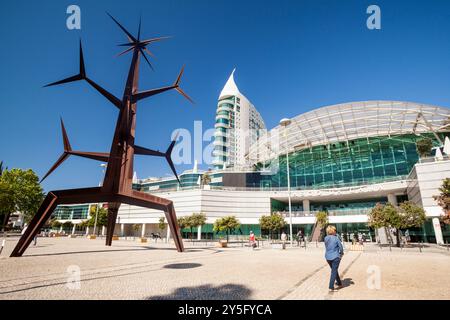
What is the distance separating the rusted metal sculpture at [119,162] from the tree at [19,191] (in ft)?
109

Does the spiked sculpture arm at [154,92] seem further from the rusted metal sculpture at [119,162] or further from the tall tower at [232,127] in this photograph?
the tall tower at [232,127]

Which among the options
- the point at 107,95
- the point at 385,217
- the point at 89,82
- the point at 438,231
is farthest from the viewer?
the point at 438,231

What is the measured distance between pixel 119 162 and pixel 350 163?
155 ft

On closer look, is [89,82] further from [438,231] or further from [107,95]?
[438,231]

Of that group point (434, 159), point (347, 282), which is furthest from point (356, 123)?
point (347, 282)

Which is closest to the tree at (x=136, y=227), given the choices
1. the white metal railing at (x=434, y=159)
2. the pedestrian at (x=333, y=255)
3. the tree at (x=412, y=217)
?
the tree at (x=412, y=217)

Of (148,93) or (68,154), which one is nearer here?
(68,154)

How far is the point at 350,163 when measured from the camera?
50250 millimetres

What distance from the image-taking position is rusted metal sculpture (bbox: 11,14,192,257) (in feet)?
47.5

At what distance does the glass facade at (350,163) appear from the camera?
45.2 m

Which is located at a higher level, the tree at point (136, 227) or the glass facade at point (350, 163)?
the glass facade at point (350, 163)

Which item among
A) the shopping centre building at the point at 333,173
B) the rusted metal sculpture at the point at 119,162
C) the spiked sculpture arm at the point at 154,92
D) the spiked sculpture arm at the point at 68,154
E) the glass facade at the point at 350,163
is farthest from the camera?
the glass facade at the point at 350,163

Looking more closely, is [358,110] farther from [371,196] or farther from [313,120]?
[371,196]

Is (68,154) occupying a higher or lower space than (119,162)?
higher
